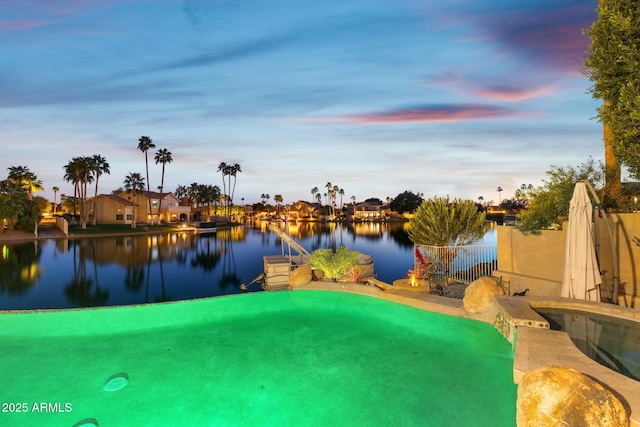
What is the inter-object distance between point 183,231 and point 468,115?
58990 millimetres

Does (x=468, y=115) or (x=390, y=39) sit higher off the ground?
(x=390, y=39)

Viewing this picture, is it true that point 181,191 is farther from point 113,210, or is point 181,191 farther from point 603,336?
point 603,336

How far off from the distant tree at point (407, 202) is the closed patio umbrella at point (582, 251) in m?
109

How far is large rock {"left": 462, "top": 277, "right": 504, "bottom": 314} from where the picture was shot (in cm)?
773

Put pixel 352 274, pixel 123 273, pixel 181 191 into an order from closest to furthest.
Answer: pixel 352 274 < pixel 123 273 < pixel 181 191

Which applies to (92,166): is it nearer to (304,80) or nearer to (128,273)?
(128,273)

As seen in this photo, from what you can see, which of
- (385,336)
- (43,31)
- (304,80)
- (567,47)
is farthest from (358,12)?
(43,31)

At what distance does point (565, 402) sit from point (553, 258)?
927 cm

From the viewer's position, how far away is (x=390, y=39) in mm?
19453

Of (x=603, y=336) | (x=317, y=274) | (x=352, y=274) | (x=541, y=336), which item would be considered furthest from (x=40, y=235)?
(x=603, y=336)

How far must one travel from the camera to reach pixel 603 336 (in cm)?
572

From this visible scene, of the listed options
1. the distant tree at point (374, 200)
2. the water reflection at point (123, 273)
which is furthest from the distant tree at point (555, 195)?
the distant tree at point (374, 200)

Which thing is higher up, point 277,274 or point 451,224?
point 451,224

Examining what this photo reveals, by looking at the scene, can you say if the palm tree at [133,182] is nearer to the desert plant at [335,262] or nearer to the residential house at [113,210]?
the residential house at [113,210]
